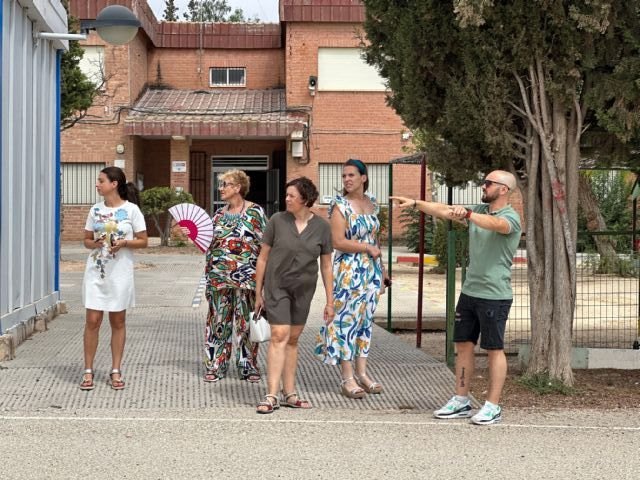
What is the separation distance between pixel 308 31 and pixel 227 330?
24.5 m

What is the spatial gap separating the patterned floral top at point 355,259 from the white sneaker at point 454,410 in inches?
47.2

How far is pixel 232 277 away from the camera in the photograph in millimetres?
8828

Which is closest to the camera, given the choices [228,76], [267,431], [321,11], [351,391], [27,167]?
[267,431]

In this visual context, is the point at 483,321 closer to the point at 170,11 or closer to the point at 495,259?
the point at 495,259

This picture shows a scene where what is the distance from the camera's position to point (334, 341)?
27.5ft

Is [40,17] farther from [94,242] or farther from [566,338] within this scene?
[566,338]

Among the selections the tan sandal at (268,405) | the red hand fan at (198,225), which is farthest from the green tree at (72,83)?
the tan sandal at (268,405)

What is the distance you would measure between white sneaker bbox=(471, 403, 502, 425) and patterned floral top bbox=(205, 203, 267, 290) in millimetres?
2252

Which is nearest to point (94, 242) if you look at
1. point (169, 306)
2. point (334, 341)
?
point (334, 341)

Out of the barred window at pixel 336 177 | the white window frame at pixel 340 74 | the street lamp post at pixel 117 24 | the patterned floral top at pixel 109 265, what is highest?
the white window frame at pixel 340 74

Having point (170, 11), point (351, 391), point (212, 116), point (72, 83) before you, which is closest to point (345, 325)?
point (351, 391)

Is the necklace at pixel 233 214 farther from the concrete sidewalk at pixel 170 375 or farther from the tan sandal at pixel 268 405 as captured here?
the tan sandal at pixel 268 405

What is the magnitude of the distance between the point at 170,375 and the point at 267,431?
218 cm

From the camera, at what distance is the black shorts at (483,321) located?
7.44 meters
